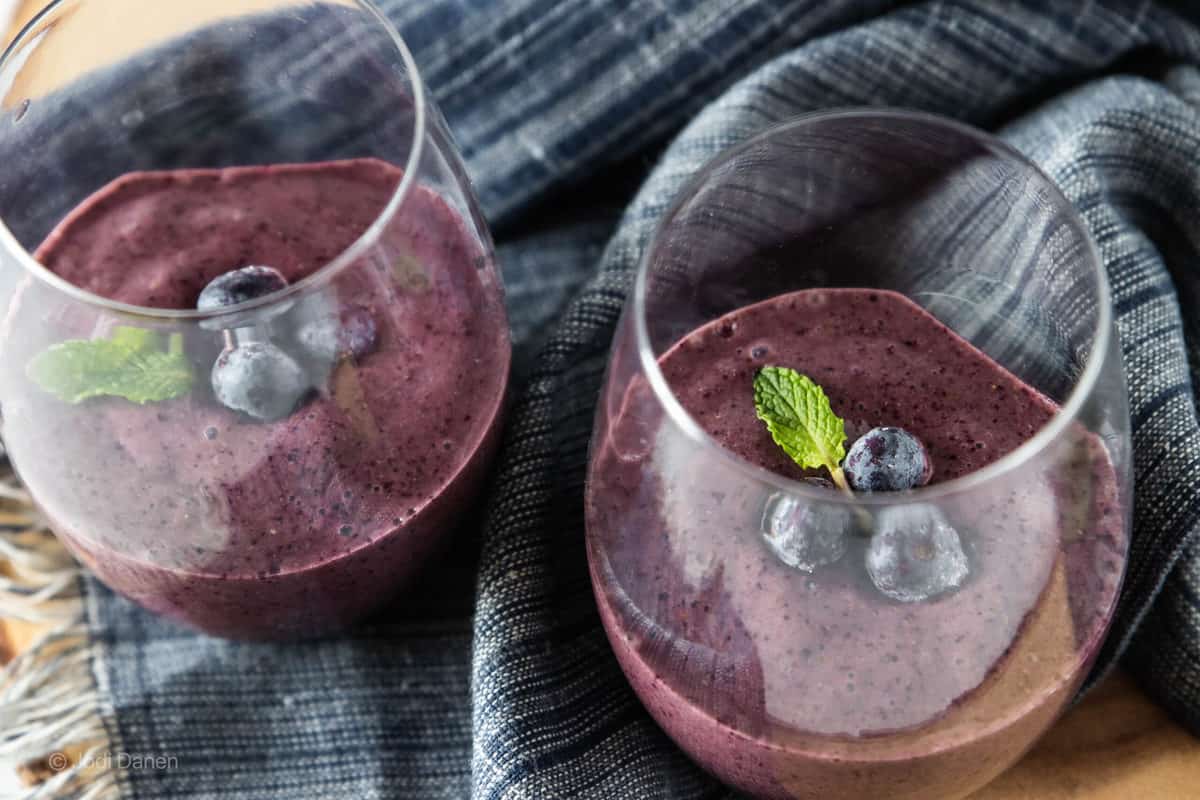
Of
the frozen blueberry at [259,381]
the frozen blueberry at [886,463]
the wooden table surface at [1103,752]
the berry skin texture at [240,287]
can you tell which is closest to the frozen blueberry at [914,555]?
the frozen blueberry at [886,463]


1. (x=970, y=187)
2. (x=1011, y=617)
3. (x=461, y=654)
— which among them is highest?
(x=970, y=187)

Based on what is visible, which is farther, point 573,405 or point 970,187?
point 573,405

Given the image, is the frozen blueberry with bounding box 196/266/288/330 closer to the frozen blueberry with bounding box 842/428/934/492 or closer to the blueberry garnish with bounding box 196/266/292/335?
the blueberry garnish with bounding box 196/266/292/335

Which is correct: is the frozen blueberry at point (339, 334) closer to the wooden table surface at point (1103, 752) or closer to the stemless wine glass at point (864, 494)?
the stemless wine glass at point (864, 494)

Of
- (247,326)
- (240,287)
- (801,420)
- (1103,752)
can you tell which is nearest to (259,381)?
(247,326)

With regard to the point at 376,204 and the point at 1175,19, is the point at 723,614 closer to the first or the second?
the point at 376,204

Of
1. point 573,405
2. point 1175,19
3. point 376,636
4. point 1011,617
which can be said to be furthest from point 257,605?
point 1175,19

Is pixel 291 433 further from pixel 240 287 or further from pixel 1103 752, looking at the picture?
pixel 1103 752
